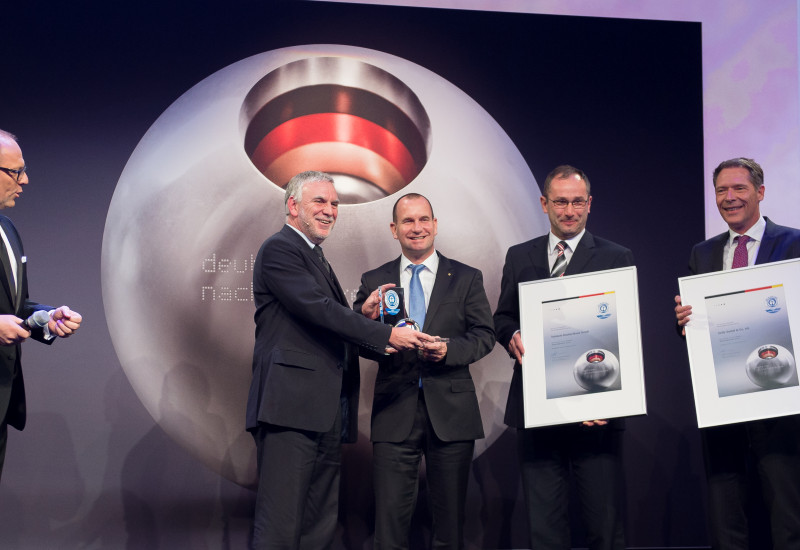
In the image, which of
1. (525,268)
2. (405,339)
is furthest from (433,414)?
(525,268)

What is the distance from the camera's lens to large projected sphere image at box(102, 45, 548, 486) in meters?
3.68

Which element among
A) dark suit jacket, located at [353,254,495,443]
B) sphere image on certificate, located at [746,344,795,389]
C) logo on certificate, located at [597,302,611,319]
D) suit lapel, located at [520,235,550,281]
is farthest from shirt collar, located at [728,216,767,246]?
dark suit jacket, located at [353,254,495,443]

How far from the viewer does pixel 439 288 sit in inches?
120

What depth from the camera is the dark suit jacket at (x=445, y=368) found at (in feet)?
9.51

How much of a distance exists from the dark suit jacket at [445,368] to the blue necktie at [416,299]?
60mm

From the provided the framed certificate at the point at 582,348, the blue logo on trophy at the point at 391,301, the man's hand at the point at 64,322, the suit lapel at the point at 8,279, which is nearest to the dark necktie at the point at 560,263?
the framed certificate at the point at 582,348

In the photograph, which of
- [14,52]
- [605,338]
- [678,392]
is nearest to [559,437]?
[605,338]

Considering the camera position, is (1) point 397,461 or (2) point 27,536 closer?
(1) point 397,461

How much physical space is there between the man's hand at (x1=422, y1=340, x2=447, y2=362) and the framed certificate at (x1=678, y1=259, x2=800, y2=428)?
1009mm

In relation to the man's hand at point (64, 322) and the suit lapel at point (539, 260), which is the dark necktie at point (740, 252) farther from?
the man's hand at point (64, 322)

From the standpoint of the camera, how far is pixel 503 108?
4090 mm

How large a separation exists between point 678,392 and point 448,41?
2.49 metres

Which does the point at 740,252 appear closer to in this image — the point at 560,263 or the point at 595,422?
the point at 560,263

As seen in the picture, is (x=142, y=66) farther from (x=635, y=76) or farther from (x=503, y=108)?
(x=635, y=76)
